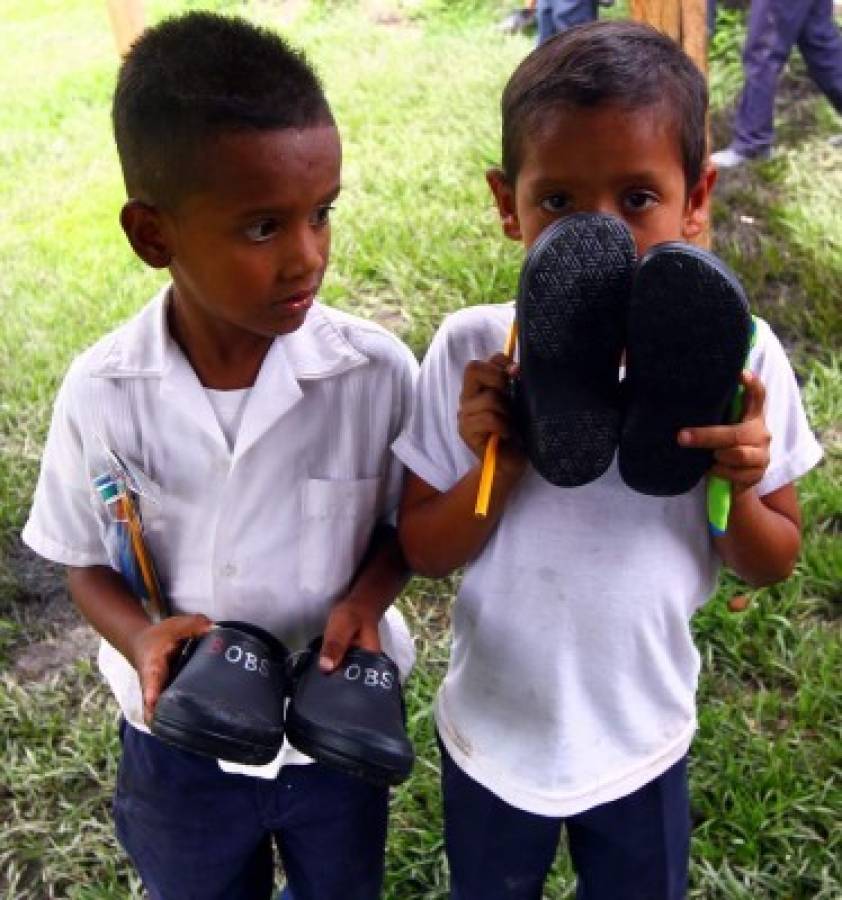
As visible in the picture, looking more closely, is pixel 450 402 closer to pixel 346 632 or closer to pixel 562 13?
pixel 346 632

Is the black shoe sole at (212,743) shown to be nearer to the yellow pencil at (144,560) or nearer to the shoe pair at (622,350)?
the yellow pencil at (144,560)

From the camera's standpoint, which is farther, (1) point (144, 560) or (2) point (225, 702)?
(1) point (144, 560)

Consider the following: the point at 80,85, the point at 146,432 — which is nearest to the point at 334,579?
the point at 146,432

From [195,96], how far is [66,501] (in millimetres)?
564

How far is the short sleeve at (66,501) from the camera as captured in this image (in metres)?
1.39

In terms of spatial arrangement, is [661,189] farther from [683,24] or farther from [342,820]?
[683,24]

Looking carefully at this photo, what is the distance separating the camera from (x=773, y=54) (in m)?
4.80

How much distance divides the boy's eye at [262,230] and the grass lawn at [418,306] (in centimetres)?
130

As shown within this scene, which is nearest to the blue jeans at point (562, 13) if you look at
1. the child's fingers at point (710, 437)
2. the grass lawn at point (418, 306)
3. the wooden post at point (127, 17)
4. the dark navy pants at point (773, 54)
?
the grass lawn at point (418, 306)

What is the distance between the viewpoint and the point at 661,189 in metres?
1.19

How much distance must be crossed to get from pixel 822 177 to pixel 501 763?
12.3 ft

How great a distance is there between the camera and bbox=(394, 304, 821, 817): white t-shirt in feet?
4.27

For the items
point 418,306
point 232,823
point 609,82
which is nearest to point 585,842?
point 232,823

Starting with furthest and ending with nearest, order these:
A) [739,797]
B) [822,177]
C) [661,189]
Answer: [822,177]
[739,797]
[661,189]
